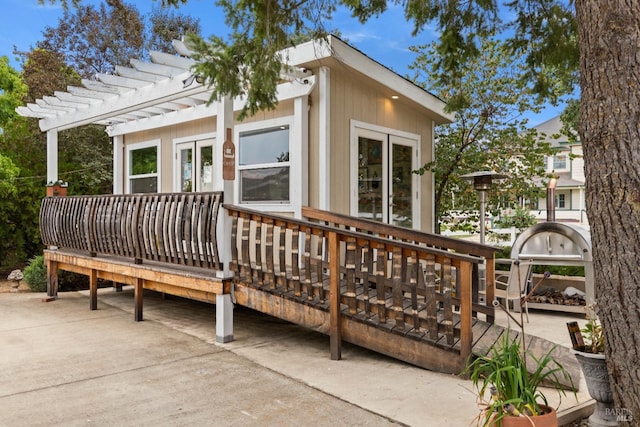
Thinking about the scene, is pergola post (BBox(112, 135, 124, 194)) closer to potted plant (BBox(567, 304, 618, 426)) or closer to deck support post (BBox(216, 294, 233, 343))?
deck support post (BBox(216, 294, 233, 343))

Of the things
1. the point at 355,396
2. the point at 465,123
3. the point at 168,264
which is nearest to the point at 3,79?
the point at 168,264


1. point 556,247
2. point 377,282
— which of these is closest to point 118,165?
point 377,282

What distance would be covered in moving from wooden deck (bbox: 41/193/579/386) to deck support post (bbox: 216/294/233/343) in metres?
0.07

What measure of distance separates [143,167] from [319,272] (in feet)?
19.2

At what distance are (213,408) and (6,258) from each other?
34.3 ft

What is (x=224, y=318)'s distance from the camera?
16.0 feet

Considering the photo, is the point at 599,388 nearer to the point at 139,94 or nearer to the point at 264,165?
the point at 264,165

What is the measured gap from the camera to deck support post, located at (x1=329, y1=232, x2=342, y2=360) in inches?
165

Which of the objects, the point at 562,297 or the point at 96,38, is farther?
the point at 96,38

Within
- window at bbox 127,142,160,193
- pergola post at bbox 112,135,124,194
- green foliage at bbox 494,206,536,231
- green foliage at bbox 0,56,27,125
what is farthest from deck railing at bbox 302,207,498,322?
green foliage at bbox 0,56,27,125

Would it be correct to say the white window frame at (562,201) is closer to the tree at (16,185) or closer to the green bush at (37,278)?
the tree at (16,185)

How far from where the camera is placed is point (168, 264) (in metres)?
5.75

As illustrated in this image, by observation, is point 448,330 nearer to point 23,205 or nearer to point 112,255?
point 112,255

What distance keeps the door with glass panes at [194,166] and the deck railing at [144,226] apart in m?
1.54
